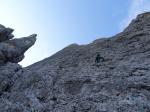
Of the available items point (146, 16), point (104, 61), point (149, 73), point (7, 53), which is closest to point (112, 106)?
point (149, 73)

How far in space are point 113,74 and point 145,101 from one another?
24.1 ft

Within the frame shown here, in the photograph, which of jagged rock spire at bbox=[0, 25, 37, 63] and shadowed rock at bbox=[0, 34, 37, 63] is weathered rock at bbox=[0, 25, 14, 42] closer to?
jagged rock spire at bbox=[0, 25, 37, 63]

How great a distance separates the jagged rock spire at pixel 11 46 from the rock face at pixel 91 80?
4844mm

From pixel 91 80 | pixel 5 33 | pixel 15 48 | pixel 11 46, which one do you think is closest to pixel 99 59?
pixel 91 80

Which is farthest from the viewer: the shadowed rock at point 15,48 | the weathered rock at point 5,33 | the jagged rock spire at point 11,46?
the weathered rock at point 5,33

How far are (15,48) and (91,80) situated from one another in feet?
77.8

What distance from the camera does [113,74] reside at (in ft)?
117

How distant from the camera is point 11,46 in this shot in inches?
2142

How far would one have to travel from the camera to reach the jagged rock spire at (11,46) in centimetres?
5222

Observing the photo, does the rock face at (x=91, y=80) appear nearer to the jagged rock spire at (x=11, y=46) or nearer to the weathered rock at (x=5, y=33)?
the jagged rock spire at (x=11, y=46)

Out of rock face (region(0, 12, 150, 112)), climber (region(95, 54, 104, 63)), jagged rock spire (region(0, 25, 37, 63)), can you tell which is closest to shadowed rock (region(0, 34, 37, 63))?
jagged rock spire (region(0, 25, 37, 63))

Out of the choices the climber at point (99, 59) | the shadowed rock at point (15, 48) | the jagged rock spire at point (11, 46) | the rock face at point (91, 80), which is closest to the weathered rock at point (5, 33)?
the jagged rock spire at point (11, 46)

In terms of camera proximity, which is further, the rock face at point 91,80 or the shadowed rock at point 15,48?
the shadowed rock at point 15,48

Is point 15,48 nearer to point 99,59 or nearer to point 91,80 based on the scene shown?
point 99,59
